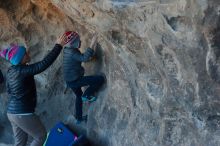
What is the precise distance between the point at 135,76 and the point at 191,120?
0.84m

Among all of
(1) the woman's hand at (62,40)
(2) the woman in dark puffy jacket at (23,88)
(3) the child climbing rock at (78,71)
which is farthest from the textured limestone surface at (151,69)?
(2) the woman in dark puffy jacket at (23,88)

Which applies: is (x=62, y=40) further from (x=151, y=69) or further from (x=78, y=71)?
(x=151, y=69)

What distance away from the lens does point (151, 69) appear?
14.7 feet

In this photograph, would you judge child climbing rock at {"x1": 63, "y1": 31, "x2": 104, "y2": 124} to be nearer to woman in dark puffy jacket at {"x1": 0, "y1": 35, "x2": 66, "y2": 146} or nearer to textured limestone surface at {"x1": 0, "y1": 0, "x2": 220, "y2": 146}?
textured limestone surface at {"x1": 0, "y1": 0, "x2": 220, "y2": 146}

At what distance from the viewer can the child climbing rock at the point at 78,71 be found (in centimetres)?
557

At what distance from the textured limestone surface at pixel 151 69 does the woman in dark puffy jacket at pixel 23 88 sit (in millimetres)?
641

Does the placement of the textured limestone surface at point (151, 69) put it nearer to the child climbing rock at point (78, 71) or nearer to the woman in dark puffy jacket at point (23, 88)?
the child climbing rock at point (78, 71)

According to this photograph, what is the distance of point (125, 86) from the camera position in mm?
5125

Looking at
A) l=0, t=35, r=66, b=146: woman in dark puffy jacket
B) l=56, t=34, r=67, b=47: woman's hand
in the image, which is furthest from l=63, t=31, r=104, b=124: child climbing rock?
l=0, t=35, r=66, b=146: woman in dark puffy jacket

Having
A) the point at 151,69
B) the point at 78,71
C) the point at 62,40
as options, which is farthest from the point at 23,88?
the point at 151,69

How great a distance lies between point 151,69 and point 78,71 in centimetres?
147

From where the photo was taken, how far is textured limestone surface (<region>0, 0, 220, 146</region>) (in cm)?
368

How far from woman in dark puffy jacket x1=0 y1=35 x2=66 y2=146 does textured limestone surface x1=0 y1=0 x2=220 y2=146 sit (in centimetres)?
64

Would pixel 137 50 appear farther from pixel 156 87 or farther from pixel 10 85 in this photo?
pixel 10 85
